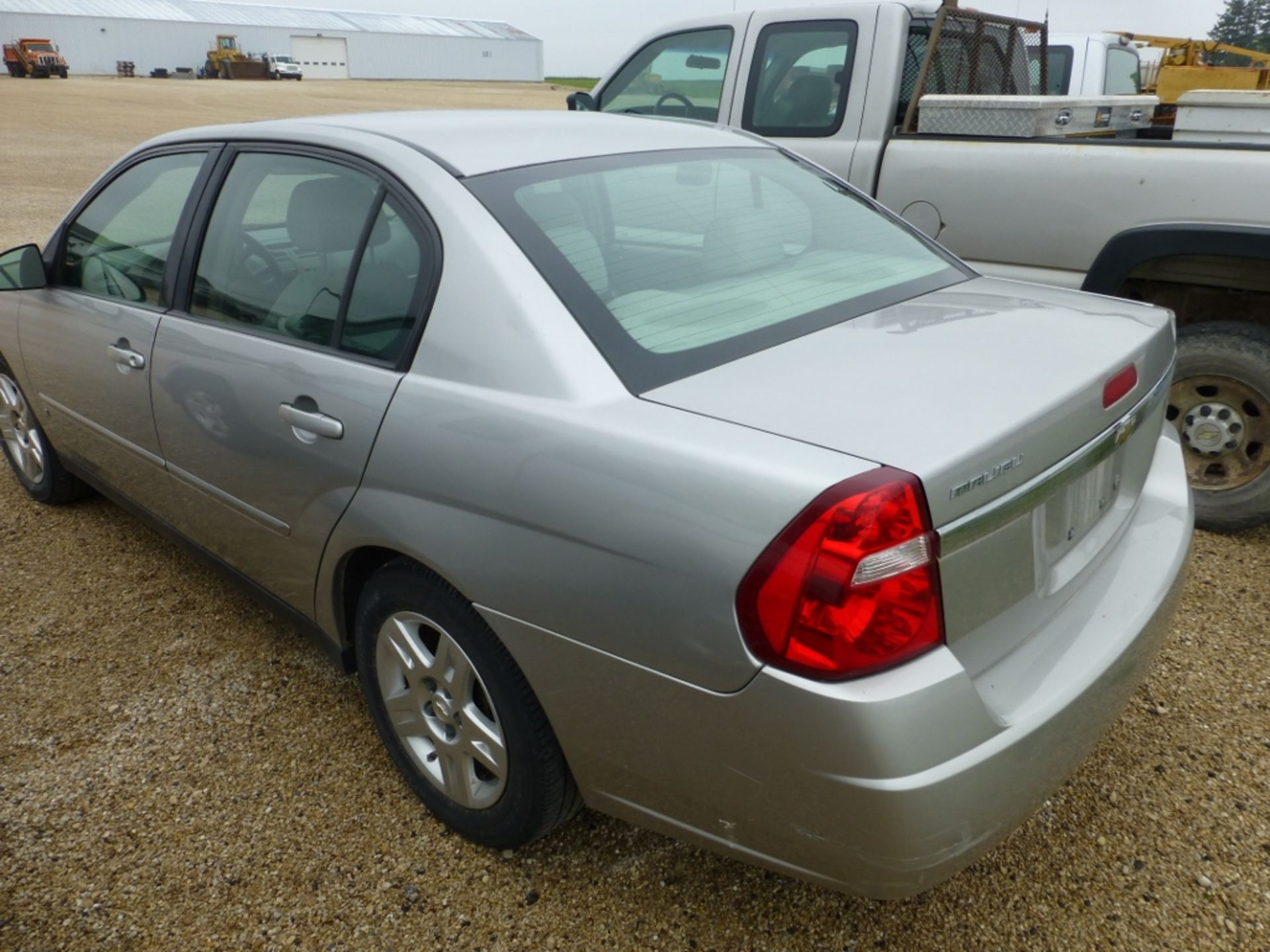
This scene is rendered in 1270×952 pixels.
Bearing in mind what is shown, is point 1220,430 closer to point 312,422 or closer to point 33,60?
point 312,422

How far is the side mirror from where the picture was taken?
339 centimetres

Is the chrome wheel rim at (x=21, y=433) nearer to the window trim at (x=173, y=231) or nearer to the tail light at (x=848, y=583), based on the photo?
the window trim at (x=173, y=231)

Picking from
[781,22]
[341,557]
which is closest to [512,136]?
[341,557]

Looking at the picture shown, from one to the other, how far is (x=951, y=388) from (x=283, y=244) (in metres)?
1.81

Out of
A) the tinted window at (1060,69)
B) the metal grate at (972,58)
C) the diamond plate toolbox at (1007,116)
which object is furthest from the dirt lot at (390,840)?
the tinted window at (1060,69)

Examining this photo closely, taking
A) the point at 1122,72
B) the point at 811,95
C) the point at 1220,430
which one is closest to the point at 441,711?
the point at 1220,430

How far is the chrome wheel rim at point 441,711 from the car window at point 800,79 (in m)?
3.40

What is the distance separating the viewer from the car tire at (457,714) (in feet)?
6.67

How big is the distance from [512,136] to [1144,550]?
179cm

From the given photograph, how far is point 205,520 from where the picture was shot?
2918 mm

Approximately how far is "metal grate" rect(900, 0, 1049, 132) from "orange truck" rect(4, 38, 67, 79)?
180ft

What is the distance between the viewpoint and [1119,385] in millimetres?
1986

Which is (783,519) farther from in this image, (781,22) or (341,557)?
(781,22)

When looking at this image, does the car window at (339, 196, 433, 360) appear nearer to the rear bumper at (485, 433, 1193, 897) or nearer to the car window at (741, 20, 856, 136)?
the rear bumper at (485, 433, 1193, 897)
